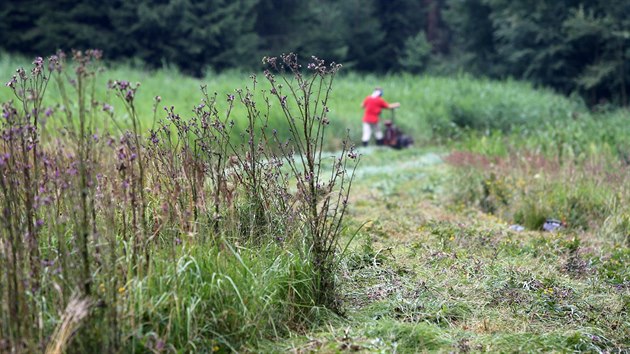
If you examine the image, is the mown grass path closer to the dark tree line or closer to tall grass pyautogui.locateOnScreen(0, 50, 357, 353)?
tall grass pyautogui.locateOnScreen(0, 50, 357, 353)

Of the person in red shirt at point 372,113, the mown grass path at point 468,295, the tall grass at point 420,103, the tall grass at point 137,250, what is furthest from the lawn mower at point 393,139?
the tall grass at point 137,250

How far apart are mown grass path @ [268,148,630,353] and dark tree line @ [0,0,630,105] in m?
22.5

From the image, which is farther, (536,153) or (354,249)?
(536,153)

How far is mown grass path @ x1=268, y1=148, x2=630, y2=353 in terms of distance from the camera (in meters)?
3.86

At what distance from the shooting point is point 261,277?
3.92 metres

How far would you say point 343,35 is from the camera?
37.8 meters

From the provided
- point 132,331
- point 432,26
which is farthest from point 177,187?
point 432,26

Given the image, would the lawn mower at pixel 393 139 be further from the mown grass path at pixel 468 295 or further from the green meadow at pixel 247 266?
the mown grass path at pixel 468 295

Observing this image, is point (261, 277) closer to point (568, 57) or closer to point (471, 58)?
point (568, 57)

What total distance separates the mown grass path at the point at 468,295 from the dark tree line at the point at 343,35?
22489 mm

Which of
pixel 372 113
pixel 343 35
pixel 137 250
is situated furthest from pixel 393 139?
pixel 343 35

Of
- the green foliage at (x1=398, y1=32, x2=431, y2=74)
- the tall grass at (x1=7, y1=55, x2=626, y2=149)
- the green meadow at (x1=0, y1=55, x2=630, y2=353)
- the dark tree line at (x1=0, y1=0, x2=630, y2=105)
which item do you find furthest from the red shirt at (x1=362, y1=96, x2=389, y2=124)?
the green foliage at (x1=398, y1=32, x2=431, y2=74)

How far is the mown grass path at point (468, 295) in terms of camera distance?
12.7 feet

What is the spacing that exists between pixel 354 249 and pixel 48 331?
2632mm
